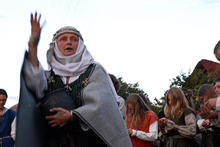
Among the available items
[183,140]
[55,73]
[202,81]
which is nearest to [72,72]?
[55,73]

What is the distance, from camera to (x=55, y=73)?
330 centimetres

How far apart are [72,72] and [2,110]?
13.0ft

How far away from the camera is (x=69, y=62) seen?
3367 millimetres

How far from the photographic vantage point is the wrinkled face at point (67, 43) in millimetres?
3387

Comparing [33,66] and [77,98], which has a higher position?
[33,66]

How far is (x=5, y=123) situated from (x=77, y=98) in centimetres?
380

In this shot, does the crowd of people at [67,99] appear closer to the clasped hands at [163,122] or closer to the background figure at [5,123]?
the clasped hands at [163,122]

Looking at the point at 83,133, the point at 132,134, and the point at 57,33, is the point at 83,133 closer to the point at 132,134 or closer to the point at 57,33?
the point at 57,33

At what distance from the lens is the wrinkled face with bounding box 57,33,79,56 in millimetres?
3387

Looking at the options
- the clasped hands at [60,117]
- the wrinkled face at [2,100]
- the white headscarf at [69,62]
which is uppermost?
the white headscarf at [69,62]

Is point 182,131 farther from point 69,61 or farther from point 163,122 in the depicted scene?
point 69,61

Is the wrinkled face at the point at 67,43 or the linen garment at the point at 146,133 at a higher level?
the wrinkled face at the point at 67,43

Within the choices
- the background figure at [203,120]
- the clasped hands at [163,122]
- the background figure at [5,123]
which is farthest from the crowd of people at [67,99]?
the background figure at [5,123]

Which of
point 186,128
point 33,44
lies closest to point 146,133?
point 186,128
